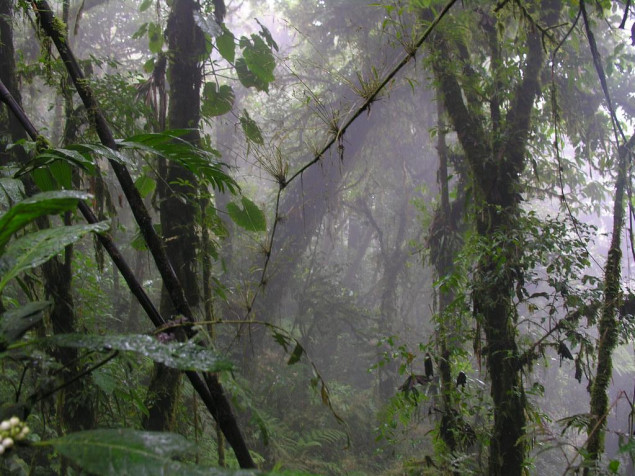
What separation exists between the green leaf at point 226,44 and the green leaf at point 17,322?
208cm

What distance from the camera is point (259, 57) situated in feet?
7.87

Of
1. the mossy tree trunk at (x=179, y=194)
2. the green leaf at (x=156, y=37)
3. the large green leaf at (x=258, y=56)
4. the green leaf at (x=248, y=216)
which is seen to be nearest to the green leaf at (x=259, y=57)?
the large green leaf at (x=258, y=56)

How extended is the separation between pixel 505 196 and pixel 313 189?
13.3ft

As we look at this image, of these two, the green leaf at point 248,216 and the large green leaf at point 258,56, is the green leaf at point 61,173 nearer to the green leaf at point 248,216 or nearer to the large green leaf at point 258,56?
the green leaf at point 248,216

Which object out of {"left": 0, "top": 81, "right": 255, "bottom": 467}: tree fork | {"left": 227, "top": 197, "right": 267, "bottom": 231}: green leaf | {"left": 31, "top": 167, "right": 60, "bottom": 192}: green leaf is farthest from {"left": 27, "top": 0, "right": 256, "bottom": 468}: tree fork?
{"left": 227, "top": 197, "right": 267, "bottom": 231}: green leaf

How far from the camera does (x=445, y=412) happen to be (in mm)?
3205

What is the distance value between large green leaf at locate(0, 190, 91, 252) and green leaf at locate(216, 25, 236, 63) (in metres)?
2.03

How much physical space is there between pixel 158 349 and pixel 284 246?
2473 mm

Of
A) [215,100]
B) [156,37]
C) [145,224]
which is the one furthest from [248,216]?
[156,37]

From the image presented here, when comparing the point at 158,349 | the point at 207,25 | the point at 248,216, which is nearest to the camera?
the point at 158,349

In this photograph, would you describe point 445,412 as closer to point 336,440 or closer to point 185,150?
point 185,150

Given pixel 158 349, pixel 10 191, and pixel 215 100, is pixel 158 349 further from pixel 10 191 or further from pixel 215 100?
pixel 215 100

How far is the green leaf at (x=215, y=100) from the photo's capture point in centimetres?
250

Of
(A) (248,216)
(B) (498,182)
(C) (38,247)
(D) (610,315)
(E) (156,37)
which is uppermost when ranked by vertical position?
(E) (156,37)
